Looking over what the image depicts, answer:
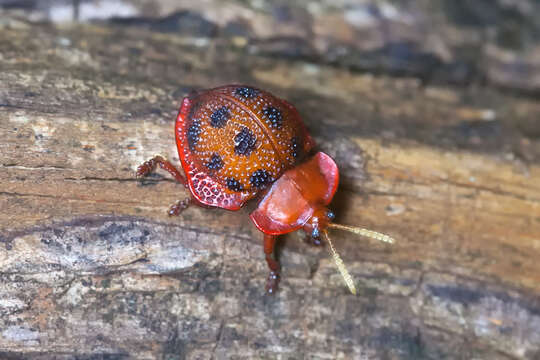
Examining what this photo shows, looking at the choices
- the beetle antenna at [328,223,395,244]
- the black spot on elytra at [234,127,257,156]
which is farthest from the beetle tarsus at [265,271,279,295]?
the black spot on elytra at [234,127,257,156]

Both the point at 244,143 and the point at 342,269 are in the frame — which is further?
the point at 244,143

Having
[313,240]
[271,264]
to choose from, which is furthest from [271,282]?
[313,240]

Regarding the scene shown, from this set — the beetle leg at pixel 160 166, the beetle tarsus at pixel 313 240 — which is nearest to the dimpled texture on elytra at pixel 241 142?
the beetle leg at pixel 160 166

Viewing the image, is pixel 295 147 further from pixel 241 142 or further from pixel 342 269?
pixel 342 269

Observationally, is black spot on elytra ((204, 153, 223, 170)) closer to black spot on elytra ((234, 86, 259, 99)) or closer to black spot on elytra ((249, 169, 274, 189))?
black spot on elytra ((249, 169, 274, 189))

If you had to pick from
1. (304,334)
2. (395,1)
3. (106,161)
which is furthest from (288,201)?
(395,1)

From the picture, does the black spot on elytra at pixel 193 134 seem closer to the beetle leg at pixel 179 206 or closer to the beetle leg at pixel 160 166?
the beetle leg at pixel 160 166
